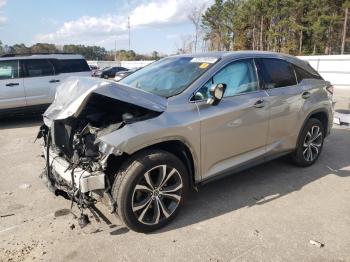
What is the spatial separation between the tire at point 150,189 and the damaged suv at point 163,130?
1 centimetres

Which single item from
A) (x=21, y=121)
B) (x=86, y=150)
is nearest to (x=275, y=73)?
(x=86, y=150)

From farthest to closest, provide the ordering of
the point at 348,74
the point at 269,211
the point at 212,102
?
the point at 348,74
the point at 269,211
the point at 212,102

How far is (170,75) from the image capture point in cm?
461

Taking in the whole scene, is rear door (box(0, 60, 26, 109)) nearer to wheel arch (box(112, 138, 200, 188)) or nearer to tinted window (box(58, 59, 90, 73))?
tinted window (box(58, 59, 90, 73))

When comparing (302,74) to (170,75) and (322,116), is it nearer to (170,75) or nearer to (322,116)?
(322,116)

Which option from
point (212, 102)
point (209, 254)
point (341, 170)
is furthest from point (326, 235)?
point (341, 170)

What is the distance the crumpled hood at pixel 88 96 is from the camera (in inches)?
140

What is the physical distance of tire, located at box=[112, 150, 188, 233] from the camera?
3.56m

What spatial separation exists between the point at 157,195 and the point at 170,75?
62.5 inches

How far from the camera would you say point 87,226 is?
13.0 ft

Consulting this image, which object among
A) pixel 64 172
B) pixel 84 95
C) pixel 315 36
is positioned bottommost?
pixel 64 172

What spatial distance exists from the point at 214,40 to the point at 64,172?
216 feet

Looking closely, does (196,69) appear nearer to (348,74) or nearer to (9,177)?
(9,177)

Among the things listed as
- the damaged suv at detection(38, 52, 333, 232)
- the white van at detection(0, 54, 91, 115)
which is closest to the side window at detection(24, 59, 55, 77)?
the white van at detection(0, 54, 91, 115)
